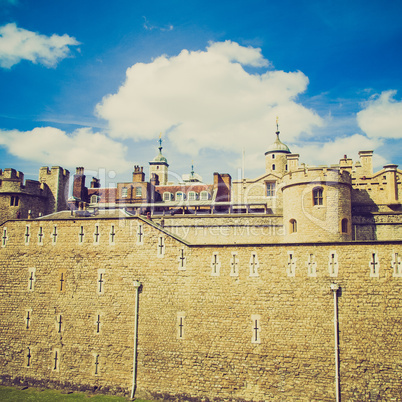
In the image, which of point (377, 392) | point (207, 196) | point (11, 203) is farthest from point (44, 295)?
point (207, 196)

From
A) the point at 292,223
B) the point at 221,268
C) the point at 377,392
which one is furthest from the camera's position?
the point at 292,223

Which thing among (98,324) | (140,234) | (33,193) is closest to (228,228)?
(140,234)

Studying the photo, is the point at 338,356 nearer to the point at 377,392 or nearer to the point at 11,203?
the point at 377,392

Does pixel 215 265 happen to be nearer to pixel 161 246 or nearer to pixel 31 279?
pixel 161 246

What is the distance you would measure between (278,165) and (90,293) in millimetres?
33880

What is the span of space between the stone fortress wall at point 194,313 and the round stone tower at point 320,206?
19.1ft

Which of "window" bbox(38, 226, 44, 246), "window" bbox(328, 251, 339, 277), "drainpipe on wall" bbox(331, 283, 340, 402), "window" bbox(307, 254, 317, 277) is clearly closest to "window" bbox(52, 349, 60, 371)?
"window" bbox(38, 226, 44, 246)

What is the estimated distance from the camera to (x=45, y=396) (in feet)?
72.5

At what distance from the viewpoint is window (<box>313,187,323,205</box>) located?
26219mm

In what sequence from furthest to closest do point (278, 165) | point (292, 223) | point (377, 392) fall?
1. point (278, 165)
2. point (292, 223)
3. point (377, 392)

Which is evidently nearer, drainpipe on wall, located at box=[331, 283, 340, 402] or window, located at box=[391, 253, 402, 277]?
drainpipe on wall, located at box=[331, 283, 340, 402]

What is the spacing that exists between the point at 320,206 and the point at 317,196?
32.0 inches

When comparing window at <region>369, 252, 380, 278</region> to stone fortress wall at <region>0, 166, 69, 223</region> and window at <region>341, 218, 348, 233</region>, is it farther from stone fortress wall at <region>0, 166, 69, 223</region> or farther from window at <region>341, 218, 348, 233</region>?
stone fortress wall at <region>0, 166, 69, 223</region>

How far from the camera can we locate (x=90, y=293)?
2327cm
